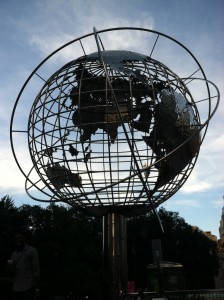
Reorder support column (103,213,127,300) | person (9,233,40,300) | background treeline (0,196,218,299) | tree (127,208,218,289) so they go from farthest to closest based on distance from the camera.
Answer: tree (127,208,218,289)
background treeline (0,196,218,299)
support column (103,213,127,300)
person (9,233,40,300)

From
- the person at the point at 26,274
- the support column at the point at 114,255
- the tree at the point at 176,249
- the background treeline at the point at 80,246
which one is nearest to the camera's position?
the person at the point at 26,274

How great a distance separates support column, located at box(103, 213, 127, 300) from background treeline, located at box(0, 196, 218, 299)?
15.7 metres

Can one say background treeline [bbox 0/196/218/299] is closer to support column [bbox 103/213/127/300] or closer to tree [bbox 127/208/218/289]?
tree [bbox 127/208/218/289]

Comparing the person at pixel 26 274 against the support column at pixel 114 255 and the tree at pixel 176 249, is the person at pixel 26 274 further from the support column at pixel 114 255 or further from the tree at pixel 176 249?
the tree at pixel 176 249

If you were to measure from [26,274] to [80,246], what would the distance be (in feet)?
90.8

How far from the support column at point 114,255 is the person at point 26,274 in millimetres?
1886

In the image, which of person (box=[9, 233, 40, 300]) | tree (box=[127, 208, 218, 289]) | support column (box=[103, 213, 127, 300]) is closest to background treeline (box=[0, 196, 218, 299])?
tree (box=[127, 208, 218, 289])

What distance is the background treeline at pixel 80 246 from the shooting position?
88.9 ft

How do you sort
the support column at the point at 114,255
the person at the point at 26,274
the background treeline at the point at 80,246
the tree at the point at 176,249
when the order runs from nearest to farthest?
the person at the point at 26,274 → the support column at the point at 114,255 → the background treeline at the point at 80,246 → the tree at the point at 176,249

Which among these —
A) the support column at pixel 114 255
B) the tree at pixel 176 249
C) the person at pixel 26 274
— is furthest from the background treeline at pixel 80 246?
the person at pixel 26 274

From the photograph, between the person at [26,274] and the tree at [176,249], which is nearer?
the person at [26,274]

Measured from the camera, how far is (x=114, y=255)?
20.8 feet

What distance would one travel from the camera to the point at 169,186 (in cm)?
703

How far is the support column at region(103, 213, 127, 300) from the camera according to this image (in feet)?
20.1
